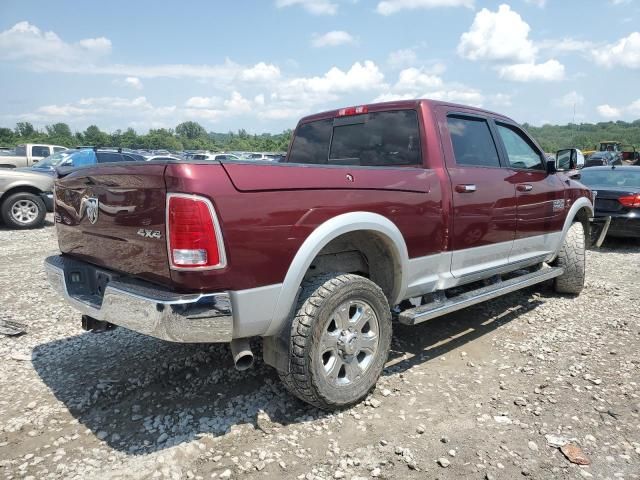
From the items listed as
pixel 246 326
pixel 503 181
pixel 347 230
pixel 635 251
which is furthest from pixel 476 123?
pixel 635 251

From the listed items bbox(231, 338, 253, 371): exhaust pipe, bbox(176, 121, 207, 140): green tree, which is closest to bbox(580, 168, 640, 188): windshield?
bbox(231, 338, 253, 371): exhaust pipe

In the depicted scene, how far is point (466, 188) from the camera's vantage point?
370cm

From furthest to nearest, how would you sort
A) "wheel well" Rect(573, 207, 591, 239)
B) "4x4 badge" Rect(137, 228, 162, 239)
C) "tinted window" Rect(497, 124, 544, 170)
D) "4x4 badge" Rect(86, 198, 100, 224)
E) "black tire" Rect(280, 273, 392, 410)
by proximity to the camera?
"wheel well" Rect(573, 207, 591, 239) → "tinted window" Rect(497, 124, 544, 170) → "4x4 badge" Rect(86, 198, 100, 224) → "black tire" Rect(280, 273, 392, 410) → "4x4 badge" Rect(137, 228, 162, 239)

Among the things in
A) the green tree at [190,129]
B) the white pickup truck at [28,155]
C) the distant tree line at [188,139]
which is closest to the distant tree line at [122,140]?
the distant tree line at [188,139]

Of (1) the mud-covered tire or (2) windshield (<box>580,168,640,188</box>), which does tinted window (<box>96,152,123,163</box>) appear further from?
(2) windshield (<box>580,168,640,188</box>)

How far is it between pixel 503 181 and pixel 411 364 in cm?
178

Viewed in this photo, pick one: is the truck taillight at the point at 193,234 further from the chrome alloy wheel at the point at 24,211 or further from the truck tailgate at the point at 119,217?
the chrome alloy wheel at the point at 24,211

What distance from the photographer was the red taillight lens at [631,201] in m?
8.05

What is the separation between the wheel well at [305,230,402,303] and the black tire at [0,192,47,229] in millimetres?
8949

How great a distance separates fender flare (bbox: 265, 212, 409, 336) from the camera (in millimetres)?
2609

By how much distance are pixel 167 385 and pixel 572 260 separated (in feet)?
14.6

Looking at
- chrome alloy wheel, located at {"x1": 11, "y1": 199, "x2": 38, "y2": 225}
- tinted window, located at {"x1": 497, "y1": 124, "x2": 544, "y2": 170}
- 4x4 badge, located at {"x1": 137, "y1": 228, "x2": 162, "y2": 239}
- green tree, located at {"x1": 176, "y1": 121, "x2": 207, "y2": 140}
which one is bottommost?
chrome alloy wheel, located at {"x1": 11, "y1": 199, "x2": 38, "y2": 225}

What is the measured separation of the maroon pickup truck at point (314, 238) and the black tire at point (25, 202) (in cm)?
769

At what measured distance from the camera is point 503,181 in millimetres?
4160
